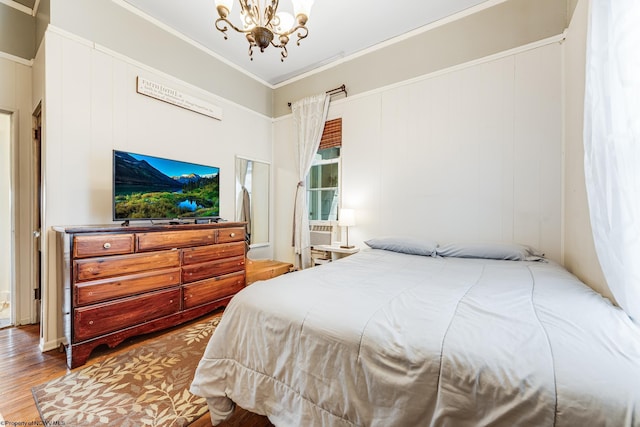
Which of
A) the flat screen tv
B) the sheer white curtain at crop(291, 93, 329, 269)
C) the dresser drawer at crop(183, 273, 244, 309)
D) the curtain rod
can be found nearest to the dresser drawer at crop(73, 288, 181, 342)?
the dresser drawer at crop(183, 273, 244, 309)

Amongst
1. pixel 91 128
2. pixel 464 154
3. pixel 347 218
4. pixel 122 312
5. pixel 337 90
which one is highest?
pixel 337 90

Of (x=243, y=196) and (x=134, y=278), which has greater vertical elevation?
(x=243, y=196)

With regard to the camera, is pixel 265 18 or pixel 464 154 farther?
pixel 464 154

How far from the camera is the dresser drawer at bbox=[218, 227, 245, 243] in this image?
2846mm

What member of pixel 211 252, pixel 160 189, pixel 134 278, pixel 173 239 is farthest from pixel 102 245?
pixel 211 252

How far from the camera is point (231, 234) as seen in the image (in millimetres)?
2955

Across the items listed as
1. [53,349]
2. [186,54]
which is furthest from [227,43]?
[53,349]

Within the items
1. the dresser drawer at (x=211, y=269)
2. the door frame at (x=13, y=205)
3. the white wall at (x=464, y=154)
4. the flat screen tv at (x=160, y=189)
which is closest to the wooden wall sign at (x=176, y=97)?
the flat screen tv at (x=160, y=189)

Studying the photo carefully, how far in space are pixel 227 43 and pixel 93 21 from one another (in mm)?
1353

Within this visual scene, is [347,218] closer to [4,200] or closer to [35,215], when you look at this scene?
[35,215]

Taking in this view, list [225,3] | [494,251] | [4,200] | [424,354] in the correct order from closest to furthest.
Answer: [424,354] → [225,3] → [494,251] → [4,200]

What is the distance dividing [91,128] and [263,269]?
2.31m

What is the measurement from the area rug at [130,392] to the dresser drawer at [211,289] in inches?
19.1

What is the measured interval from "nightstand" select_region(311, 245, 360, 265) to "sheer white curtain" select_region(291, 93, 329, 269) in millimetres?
163
